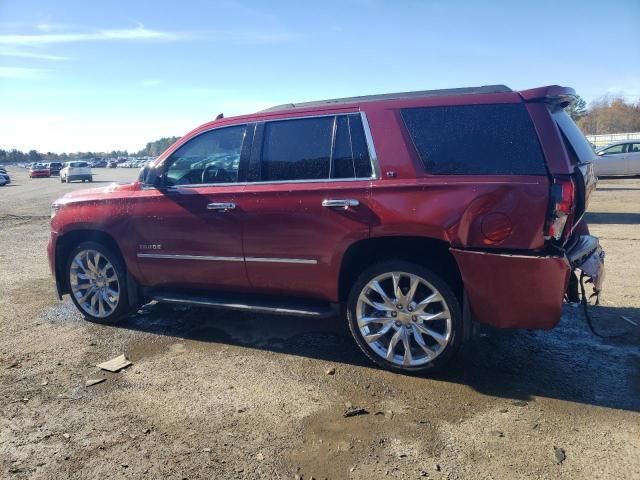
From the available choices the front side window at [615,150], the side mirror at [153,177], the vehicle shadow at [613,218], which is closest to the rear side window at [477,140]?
the side mirror at [153,177]

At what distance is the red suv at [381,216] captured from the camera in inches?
130

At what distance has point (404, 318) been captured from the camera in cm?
371

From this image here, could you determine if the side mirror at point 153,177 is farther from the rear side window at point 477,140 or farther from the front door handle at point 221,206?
the rear side window at point 477,140

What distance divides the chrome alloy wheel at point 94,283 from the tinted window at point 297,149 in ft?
6.77

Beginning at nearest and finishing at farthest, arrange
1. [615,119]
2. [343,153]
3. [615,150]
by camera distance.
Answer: [343,153]
[615,150]
[615,119]

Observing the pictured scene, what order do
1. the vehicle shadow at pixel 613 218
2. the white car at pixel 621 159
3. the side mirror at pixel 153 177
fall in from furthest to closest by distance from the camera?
the white car at pixel 621 159 → the vehicle shadow at pixel 613 218 → the side mirror at pixel 153 177

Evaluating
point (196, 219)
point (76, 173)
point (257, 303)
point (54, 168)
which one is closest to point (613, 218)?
point (257, 303)

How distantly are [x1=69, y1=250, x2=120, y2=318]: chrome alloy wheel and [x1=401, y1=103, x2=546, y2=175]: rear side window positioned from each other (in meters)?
3.30

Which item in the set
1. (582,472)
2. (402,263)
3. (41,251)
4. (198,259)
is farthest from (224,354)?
(41,251)

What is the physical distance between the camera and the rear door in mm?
3779

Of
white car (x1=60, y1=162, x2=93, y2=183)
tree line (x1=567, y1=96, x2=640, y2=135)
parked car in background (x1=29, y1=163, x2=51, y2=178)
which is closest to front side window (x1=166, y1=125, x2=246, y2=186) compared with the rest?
white car (x1=60, y1=162, x2=93, y2=183)

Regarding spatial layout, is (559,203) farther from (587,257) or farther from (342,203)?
(342,203)

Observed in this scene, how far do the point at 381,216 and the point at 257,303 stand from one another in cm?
137

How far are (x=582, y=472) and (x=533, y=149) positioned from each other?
1.94 meters
